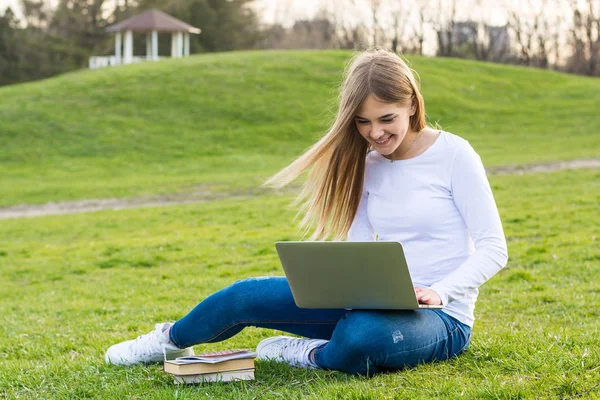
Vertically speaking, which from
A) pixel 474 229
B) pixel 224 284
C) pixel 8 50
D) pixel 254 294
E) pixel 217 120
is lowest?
pixel 224 284

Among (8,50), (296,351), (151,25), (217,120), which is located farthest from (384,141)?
(8,50)

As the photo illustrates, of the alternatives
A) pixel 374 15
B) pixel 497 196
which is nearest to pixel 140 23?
pixel 374 15

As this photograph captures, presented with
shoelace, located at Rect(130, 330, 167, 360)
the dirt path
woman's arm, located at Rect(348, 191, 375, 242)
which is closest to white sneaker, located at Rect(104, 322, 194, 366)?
shoelace, located at Rect(130, 330, 167, 360)

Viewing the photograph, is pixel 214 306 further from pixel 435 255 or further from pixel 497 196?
pixel 497 196

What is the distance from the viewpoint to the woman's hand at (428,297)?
12.7 feet

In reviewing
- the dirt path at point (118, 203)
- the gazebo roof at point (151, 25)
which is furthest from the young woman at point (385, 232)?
the gazebo roof at point (151, 25)

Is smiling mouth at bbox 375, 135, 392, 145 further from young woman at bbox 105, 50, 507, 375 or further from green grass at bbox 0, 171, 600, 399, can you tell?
green grass at bbox 0, 171, 600, 399

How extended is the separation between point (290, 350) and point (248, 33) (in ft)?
186

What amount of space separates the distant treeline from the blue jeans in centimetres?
5343

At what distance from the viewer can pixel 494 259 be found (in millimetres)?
4016

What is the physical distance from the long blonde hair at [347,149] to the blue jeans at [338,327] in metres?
0.48

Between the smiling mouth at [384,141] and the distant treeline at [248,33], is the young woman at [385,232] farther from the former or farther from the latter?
the distant treeline at [248,33]

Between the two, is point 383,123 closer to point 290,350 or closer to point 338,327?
point 338,327

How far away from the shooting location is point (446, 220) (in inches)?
166
